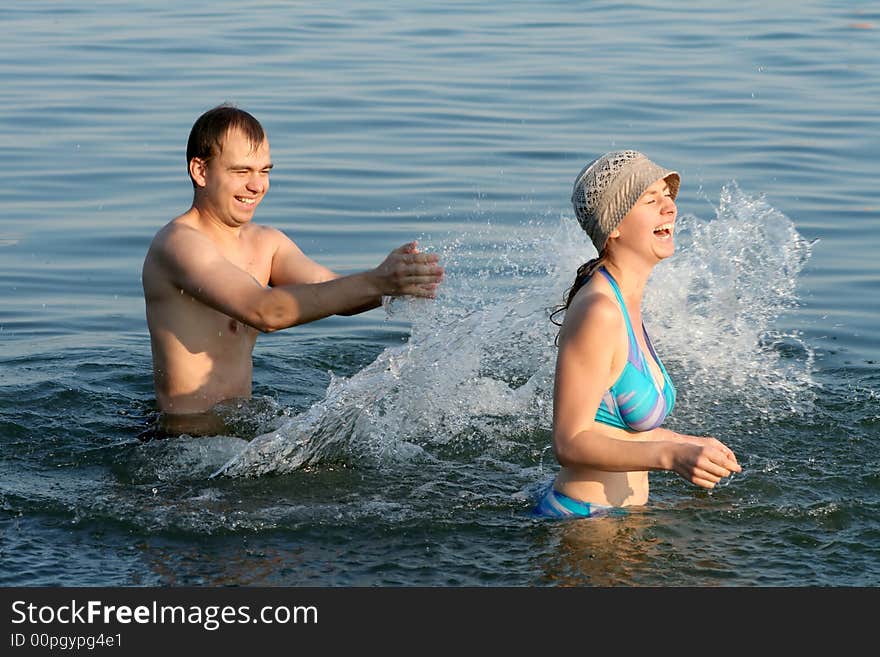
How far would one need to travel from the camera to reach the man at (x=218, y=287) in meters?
6.39

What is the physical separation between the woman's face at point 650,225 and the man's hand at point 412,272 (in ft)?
3.01

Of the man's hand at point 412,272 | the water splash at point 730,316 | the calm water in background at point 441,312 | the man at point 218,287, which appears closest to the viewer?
the calm water in background at point 441,312

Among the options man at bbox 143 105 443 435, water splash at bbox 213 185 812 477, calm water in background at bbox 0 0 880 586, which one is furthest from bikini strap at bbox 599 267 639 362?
man at bbox 143 105 443 435

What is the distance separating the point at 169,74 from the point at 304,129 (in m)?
3.41

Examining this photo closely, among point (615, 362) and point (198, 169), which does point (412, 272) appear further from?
point (198, 169)

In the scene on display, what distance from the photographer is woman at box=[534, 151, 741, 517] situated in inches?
199

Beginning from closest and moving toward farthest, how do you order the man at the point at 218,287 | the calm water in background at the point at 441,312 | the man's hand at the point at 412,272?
1. the calm water in background at the point at 441,312
2. the man's hand at the point at 412,272
3. the man at the point at 218,287

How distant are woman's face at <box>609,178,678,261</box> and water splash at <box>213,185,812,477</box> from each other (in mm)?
1148

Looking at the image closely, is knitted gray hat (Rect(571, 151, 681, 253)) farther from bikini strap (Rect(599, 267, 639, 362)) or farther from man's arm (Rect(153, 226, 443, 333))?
man's arm (Rect(153, 226, 443, 333))

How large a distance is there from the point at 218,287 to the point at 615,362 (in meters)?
2.06

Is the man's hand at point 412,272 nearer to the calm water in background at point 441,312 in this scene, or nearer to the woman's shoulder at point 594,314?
the calm water in background at point 441,312

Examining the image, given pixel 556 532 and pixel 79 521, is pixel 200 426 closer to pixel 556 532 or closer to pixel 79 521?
pixel 79 521

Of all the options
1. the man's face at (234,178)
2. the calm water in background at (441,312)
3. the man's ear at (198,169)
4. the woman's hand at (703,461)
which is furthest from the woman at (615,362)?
the man's ear at (198,169)
